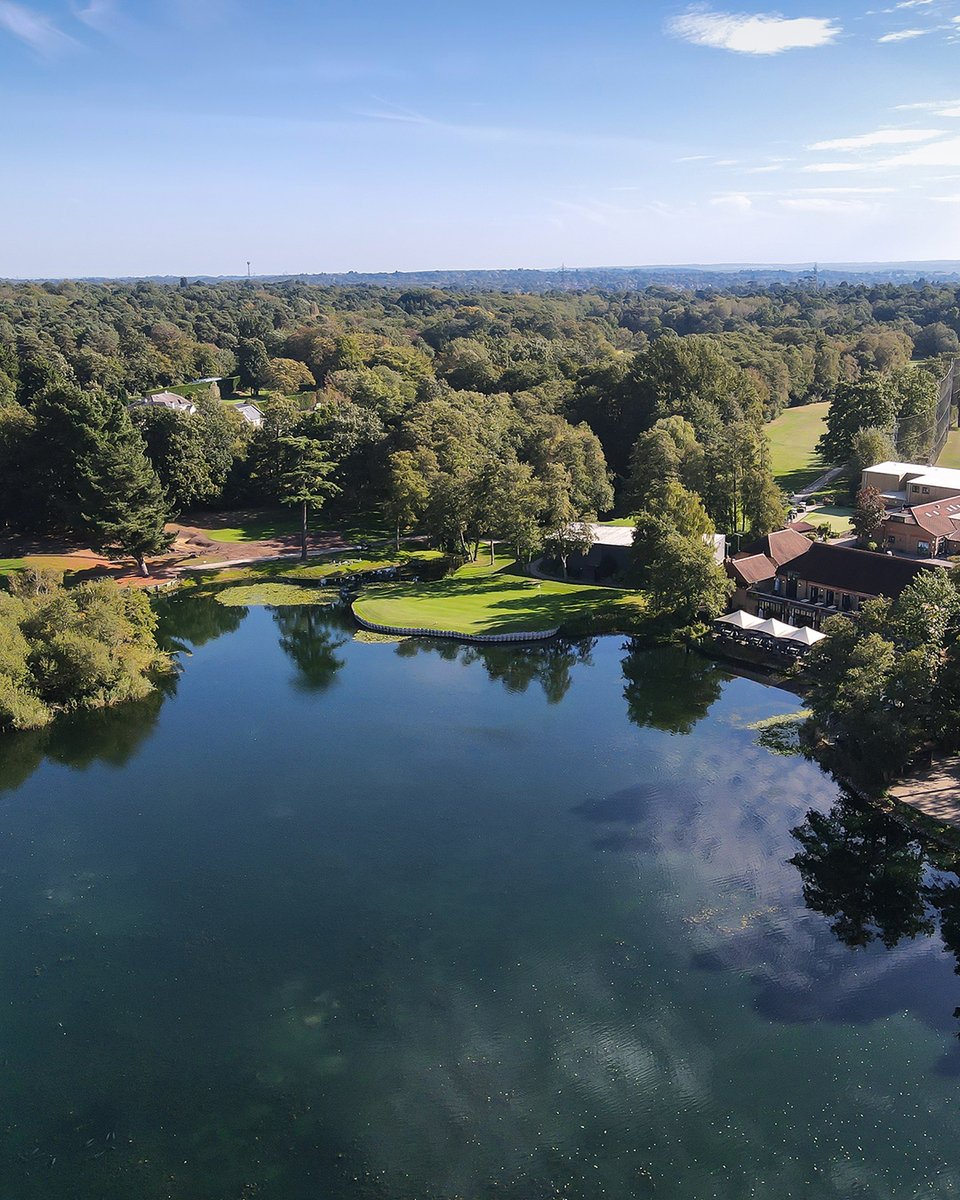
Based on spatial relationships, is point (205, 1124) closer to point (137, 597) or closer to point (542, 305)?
point (137, 597)

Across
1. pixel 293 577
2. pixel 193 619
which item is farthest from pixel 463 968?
pixel 293 577

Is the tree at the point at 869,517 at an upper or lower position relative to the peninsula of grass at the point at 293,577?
upper

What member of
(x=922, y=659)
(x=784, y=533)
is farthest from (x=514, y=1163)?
(x=784, y=533)

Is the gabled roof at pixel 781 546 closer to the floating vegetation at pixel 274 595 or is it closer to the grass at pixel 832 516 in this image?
the grass at pixel 832 516

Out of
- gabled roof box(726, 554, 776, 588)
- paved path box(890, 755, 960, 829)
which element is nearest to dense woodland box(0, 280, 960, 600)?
gabled roof box(726, 554, 776, 588)

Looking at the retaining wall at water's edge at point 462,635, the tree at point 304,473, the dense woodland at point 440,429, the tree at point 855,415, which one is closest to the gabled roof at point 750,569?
the dense woodland at point 440,429

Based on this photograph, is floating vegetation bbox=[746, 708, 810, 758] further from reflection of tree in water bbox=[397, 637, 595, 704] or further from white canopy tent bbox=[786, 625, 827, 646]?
reflection of tree in water bbox=[397, 637, 595, 704]
